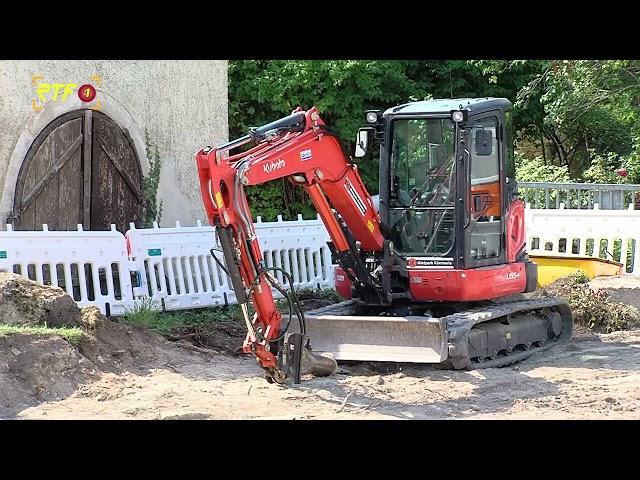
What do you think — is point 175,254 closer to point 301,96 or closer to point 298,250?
point 298,250

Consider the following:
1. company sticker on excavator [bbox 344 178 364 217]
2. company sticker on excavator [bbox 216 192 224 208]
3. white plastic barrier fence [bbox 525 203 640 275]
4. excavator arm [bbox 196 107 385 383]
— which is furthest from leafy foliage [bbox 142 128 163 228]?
company sticker on excavator [bbox 216 192 224 208]

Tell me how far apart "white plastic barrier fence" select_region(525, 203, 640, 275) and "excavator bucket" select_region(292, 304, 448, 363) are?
601 cm

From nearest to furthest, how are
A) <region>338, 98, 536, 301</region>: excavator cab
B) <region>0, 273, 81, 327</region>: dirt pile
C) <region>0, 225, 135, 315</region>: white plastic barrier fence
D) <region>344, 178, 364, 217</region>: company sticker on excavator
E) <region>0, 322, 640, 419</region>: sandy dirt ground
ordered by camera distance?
1. <region>0, 322, 640, 419</region>: sandy dirt ground
2. <region>0, 273, 81, 327</region>: dirt pile
3. <region>344, 178, 364, 217</region>: company sticker on excavator
4. <region>338, 98, 536, 301</region>: excavator cab
5. <region>0, 225, 135, 315</region>: white plastic barrier fence

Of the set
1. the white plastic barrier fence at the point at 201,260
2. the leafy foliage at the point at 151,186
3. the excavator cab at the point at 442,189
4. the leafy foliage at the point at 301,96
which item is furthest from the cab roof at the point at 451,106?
the leafy foliage at the point at 301,96

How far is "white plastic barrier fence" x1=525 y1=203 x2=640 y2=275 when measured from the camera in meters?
15.9

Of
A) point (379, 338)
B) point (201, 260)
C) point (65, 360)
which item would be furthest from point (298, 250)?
point (65, 360)

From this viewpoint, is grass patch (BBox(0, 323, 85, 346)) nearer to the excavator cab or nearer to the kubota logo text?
the kubota logo text

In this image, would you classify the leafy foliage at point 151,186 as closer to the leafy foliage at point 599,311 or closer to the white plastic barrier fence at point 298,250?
the white plastic barrier fence at point 298,250

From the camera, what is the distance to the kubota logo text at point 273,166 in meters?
9.49

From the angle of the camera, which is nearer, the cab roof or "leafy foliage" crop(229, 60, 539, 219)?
the cab roof

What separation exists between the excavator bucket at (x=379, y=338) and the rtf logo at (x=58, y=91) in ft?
16.4

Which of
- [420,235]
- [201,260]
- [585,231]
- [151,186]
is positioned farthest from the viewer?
[585,231]

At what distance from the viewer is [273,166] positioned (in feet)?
31.4

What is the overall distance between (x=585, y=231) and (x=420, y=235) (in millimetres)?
6040
